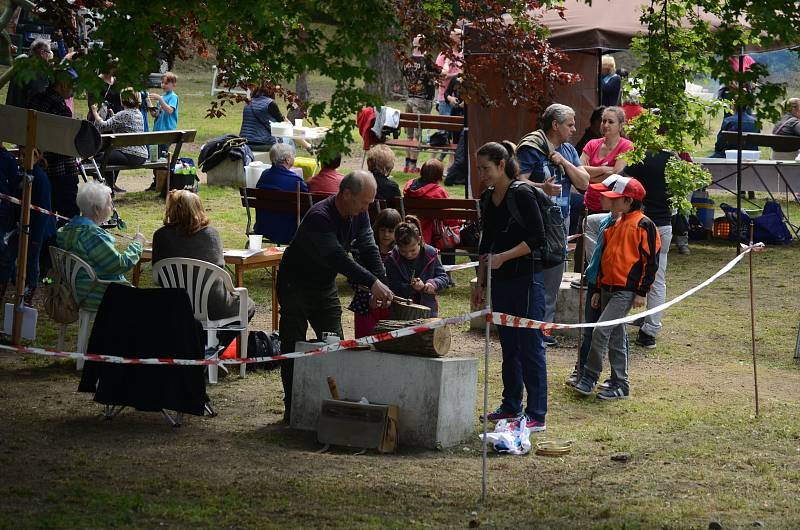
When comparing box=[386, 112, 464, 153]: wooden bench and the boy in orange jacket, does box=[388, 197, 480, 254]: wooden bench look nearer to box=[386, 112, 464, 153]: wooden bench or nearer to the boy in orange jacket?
the boy in orange jacket

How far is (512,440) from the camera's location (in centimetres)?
755

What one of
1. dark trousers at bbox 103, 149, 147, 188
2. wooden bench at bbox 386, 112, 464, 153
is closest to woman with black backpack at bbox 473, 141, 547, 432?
dark trousers at bbox 103, 149, 147, 188

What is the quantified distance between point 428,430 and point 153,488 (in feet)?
5.96

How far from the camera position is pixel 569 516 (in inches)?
245

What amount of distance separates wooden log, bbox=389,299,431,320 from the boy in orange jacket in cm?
153

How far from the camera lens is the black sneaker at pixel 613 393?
8.91 meters

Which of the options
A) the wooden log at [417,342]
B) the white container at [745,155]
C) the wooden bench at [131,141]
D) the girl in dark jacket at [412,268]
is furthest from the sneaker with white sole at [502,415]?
the white container at [745,155]

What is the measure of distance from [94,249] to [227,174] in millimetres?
9818

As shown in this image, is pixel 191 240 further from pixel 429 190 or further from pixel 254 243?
pixel 429 190

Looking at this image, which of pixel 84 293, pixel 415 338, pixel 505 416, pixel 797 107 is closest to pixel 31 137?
pixel 84 293

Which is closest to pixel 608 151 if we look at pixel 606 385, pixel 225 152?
pixel 606 385

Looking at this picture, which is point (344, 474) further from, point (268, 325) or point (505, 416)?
point (268, 325)

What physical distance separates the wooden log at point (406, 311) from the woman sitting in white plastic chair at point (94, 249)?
90.9 inches

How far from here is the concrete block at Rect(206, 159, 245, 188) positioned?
18750mm
